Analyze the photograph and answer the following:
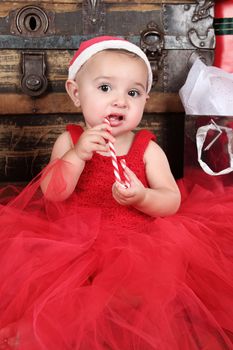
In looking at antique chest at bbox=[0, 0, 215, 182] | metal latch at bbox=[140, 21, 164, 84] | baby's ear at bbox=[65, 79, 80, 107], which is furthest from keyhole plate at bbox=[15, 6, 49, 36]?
baby's ear at bbox=[65, 79, 80, 107]

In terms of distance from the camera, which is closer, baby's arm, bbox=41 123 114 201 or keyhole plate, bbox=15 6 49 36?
baby's arm, bbox=41 123 114 201

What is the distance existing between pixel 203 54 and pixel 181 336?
108 cm

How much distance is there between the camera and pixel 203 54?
160 centimetres

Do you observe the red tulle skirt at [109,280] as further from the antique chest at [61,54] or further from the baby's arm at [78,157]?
the antique chest at [61,54]

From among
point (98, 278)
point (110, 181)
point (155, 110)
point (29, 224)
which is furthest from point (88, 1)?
point (98, 278)

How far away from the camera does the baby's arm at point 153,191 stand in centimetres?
98

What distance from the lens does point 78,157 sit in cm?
107

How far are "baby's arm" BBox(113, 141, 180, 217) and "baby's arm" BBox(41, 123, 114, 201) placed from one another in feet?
0.32

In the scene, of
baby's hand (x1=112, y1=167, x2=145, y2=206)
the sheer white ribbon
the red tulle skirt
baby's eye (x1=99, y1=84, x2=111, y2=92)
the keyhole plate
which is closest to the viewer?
the red tulle skirt

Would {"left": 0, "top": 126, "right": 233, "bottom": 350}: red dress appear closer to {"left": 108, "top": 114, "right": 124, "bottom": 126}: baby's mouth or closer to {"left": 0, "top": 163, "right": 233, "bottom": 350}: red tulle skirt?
{"left": 0, "top": 163, "right": 233, "bottom": 350}: red tulle skirt

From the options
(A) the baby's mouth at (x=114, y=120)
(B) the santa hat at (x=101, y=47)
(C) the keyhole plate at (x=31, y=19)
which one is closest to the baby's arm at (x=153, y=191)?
(A) the baby's mouth at (x=114, y=120)

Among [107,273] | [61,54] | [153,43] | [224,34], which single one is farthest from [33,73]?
[107,273]

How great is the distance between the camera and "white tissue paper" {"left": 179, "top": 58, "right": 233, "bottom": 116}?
137 cm

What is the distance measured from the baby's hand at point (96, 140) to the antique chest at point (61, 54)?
544mm
